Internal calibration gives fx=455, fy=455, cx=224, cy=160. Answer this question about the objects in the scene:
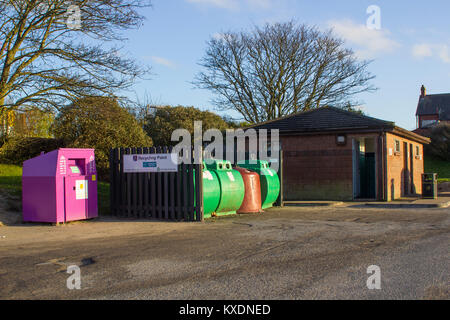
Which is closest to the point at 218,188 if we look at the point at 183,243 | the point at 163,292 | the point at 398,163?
the point at 183,243

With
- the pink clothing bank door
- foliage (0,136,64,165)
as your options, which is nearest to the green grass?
foliage (0,136,64,165)

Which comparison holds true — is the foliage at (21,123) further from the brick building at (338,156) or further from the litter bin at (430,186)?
the litter bin at (430,186)

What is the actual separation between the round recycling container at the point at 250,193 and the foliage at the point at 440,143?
1262 inches

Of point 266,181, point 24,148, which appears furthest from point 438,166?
point 24,148

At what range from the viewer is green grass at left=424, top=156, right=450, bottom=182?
3772cm

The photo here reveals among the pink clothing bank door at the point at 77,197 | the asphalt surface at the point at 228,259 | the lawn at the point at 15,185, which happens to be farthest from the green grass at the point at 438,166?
the pink clothing bank door at the point at 77,197

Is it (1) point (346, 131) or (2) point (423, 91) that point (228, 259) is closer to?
(1) point (346, 131)

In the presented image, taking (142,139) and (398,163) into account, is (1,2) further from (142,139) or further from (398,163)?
(398,163)

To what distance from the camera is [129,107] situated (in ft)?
48.9

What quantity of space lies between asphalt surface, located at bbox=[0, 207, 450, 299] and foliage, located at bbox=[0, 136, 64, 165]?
8.41m

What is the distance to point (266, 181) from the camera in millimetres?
15117

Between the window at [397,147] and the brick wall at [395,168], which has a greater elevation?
the window at [397,147]

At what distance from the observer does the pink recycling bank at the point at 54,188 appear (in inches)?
435
